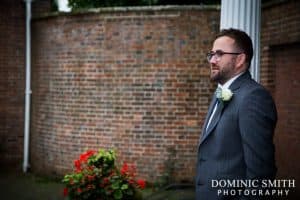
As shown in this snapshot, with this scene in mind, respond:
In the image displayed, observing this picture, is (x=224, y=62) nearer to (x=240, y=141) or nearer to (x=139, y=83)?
(x=240, y=141)

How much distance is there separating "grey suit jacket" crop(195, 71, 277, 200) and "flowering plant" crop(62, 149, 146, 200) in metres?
2.42

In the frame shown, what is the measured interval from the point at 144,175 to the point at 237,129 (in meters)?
5.36

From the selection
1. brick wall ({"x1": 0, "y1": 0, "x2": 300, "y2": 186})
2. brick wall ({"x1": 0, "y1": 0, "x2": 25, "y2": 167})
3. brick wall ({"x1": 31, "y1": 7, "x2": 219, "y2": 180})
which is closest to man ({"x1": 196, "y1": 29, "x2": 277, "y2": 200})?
brick wall ({"x1": 0, "y1": 0, "x2": 300, "y2": 186})

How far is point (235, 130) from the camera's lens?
2.56 metres

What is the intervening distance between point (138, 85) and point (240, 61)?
5.07 meters

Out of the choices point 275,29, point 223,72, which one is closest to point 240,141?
point 223,72

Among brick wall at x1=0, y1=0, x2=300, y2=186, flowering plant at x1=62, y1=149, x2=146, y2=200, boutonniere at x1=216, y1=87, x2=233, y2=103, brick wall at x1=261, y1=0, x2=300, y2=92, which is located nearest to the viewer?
boutonniere at x1=216, y1=87, x2=233, y2=103

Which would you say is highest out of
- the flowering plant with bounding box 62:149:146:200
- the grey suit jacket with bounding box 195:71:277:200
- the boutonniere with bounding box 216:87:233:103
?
the boutonniere with bounding box 216:87:233:103

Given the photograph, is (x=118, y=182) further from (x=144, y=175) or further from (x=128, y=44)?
(x=128, y=44)

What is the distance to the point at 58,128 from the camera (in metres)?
8.45

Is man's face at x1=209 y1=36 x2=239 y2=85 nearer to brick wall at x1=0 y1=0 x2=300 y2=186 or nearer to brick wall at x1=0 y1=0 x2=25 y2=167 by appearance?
brick wall at x1=0 y1=0 x2=300 y2=186

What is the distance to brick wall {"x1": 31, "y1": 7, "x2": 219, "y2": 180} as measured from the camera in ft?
A: 24.7

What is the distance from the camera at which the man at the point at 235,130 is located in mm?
2432

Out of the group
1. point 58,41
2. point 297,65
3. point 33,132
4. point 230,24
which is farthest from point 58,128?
point 230,24
